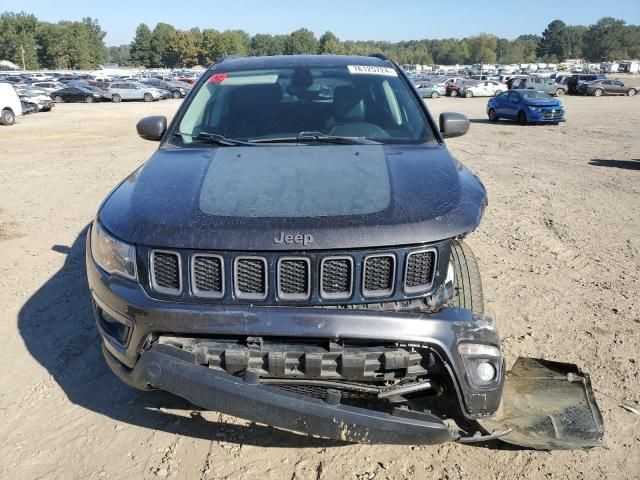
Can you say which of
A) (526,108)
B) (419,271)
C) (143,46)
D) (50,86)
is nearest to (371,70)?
(419,271)

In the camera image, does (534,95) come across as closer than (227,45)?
Yes

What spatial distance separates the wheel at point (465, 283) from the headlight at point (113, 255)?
4.62 ft

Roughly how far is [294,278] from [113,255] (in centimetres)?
86

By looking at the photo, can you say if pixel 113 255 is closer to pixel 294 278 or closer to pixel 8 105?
pixel 294 278

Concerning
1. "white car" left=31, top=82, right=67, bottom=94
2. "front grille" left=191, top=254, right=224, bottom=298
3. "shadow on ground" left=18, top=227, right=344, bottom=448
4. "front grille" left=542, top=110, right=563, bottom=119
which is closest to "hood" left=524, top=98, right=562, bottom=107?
"front grille" left=542, top=110, right=563, bottom=119

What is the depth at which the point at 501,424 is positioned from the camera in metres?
2.67

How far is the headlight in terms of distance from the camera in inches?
95.9

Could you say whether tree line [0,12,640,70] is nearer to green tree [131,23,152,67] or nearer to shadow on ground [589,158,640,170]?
green tree [131,23,152,67]

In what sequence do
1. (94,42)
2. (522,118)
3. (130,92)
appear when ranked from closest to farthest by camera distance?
(522,118), (130,92), (94,42)

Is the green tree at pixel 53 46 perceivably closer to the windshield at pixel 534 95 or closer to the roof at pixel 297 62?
the windshield at pixel 534 95

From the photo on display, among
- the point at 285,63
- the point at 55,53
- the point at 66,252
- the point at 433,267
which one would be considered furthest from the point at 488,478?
the point at 55,53

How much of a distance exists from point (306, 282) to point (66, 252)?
4179 millimetres

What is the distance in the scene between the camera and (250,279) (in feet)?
7.56

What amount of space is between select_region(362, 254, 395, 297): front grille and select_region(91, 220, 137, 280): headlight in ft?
3.31
